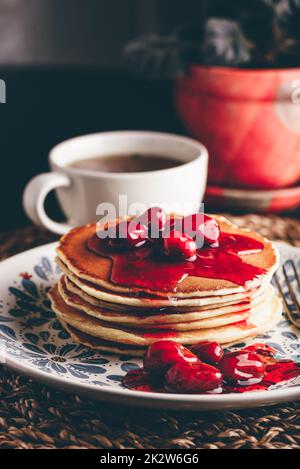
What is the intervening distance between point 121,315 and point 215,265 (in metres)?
0.18

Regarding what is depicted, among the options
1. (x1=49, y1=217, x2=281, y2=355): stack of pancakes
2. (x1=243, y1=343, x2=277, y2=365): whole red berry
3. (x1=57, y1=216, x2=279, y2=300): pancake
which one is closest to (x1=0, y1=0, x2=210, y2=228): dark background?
(x1=57, y1=216, x2=279, y2=300): pancake

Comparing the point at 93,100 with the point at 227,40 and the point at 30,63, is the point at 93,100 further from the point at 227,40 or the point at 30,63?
the point at 227,40

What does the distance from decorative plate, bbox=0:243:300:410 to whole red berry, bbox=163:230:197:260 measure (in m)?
0.19

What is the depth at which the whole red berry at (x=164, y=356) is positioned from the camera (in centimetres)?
108

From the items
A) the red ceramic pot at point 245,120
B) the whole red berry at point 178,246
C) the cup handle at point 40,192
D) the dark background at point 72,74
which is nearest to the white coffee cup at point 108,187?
the cup handle at point 40,192

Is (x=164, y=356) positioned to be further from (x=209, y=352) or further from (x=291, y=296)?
(x=291, y=296)

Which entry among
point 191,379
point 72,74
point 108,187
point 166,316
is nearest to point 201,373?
point 191,379

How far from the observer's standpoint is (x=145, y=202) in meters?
1.69

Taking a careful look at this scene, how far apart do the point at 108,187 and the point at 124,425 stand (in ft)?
2.35

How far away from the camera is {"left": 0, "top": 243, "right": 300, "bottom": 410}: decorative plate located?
3.22 ft

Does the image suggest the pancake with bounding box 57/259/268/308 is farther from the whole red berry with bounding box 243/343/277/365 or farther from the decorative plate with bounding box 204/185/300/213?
the decorative plate with bounding box 204/185/300/213

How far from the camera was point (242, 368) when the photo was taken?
1107 mm

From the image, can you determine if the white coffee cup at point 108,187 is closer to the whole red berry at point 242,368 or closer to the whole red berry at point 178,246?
the whole red berry at point 178,246

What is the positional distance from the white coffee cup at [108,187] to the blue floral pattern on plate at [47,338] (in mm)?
230
